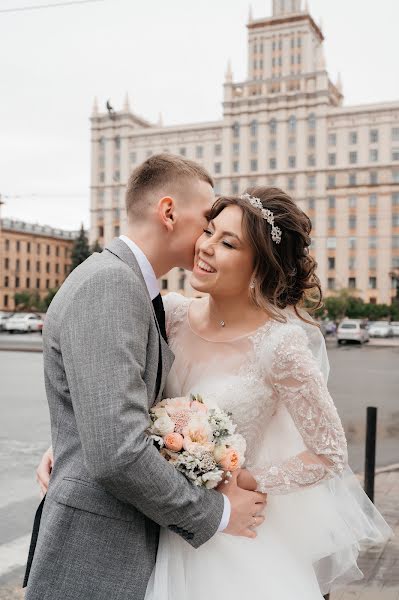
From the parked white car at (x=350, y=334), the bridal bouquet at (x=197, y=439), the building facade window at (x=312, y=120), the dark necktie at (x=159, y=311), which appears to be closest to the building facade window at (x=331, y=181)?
the building facade window at (x=312, y=120)

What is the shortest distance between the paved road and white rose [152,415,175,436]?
9.47ft

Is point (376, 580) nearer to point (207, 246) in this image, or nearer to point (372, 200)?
point (207, 246)

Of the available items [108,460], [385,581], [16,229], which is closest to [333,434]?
[108,460]

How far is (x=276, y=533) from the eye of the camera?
2.13 m

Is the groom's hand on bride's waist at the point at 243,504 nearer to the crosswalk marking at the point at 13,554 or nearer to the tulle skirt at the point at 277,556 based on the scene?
the tulle skirt at the point at 277,556

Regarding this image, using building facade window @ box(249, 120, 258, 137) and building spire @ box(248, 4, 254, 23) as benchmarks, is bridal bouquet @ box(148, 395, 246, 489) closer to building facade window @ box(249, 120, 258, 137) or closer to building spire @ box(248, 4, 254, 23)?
building facade window @ box(249, 120, 258, 137)

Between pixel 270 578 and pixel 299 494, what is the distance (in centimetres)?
32

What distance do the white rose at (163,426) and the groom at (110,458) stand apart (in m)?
0.08

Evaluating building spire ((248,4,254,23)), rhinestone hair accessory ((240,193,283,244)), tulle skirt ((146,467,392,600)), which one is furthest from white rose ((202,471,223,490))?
building spire ((248,4,254,23))

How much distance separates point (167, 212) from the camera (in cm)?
209

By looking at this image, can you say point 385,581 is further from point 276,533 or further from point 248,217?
point 248,217

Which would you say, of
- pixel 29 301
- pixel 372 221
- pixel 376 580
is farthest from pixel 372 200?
pixel 376 580

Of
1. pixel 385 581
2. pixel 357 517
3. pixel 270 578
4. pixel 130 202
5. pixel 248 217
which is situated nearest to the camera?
→ pixel 270 578

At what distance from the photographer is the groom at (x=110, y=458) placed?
165cm
